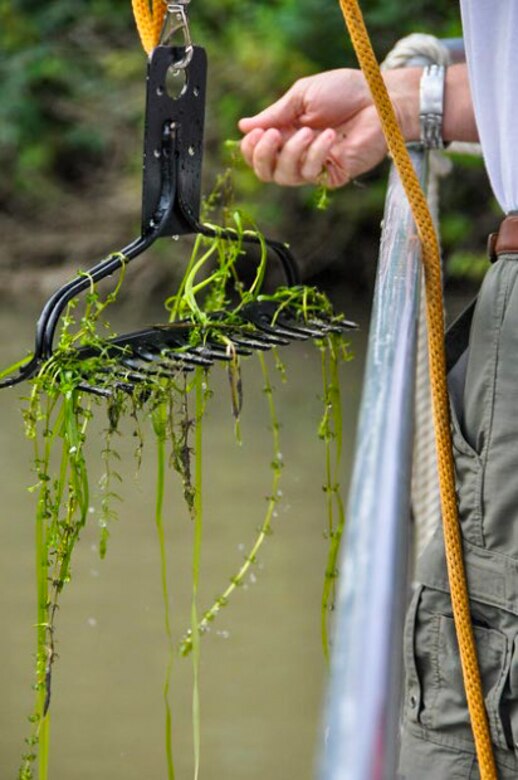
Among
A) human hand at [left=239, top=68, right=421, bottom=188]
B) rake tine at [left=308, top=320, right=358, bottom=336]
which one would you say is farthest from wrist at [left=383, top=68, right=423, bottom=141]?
rake tine at [left=308, top=320, right=358, bottom=336]

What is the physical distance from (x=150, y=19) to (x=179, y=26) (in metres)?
0.03

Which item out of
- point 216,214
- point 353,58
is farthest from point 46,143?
point 353,58

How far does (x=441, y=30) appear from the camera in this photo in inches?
249

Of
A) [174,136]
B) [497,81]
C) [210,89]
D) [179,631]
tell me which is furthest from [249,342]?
[210,89]

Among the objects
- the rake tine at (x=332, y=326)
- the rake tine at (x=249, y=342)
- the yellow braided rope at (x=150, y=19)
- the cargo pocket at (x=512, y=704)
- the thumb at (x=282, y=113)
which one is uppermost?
the thumb at (x=282, y=113)

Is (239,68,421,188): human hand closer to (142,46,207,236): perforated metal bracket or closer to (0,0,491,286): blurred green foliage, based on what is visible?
(142,46,207,236): perforated metal bracket

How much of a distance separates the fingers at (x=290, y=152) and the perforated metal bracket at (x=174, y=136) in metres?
0.21

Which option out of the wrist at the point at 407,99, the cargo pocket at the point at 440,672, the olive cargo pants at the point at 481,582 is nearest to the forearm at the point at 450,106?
the wrist at the point at 407,99

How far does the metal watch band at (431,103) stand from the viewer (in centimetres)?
125

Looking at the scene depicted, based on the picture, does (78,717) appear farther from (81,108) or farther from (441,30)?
(81,108)

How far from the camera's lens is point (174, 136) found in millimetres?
1049

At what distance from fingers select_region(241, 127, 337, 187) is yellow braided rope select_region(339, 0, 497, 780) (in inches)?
13.0

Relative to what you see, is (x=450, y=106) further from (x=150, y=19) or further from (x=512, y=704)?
(x=512, y=704)

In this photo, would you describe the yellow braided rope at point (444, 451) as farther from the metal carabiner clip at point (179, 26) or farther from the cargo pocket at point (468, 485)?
the metal carabiner clip at point (179, 26)
